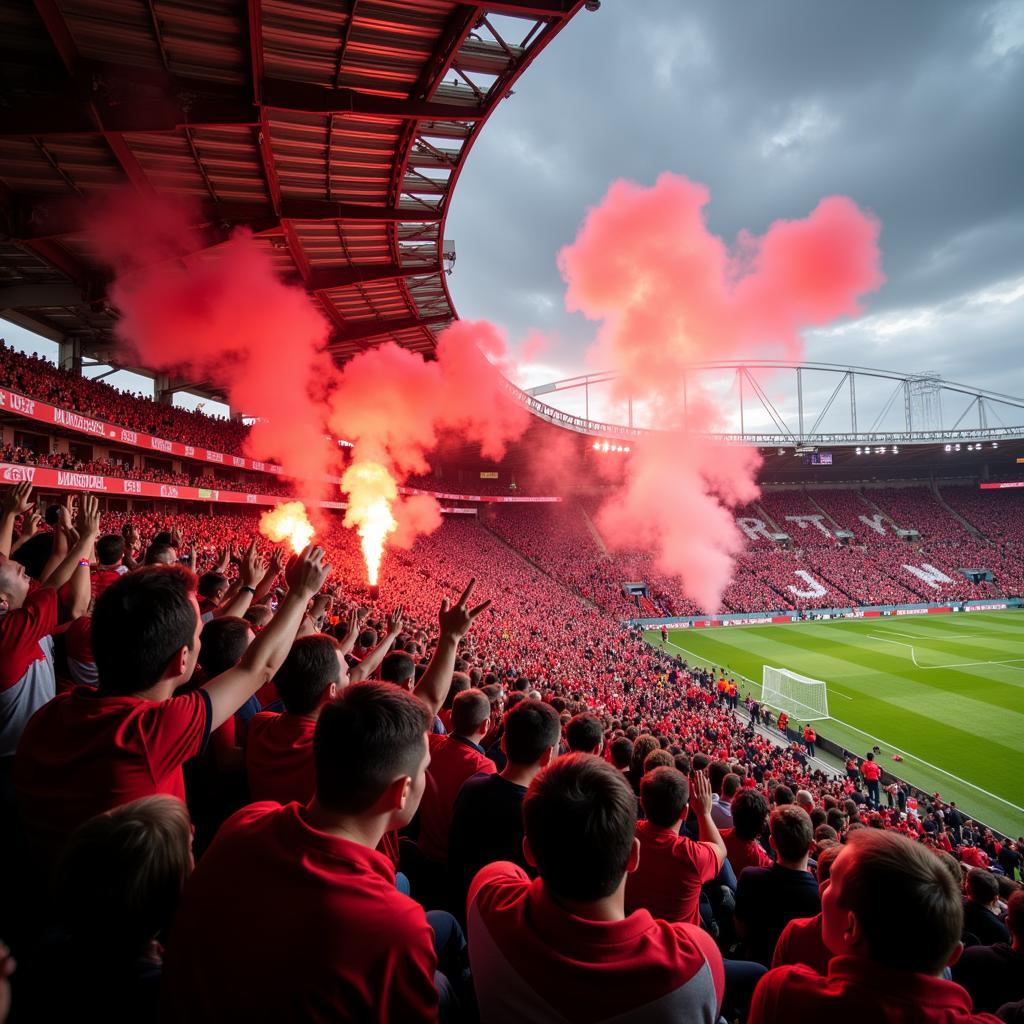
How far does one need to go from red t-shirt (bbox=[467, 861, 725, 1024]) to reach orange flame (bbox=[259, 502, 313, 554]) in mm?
24290

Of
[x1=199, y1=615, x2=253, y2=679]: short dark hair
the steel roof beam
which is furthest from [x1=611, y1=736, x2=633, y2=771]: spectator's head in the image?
the steel roof beam

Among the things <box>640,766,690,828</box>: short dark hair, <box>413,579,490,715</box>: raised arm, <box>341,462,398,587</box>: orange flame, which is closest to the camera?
<box>413,579,490,715</box>: raised arm

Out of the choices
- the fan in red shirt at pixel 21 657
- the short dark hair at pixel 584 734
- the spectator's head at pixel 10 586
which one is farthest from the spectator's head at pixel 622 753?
the spectator's head at pixel 10 586

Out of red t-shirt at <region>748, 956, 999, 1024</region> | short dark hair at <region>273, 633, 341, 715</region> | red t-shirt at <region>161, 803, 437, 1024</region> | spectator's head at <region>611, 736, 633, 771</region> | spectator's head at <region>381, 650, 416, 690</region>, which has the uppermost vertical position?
short dark hair at <region>273, 633, 341, 715</region>

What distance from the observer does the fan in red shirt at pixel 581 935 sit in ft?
4.62

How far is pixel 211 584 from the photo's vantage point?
5.63 meters

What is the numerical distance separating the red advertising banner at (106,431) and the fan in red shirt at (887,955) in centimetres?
1858

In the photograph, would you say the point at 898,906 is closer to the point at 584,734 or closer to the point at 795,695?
the point at 584,734

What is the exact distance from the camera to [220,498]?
24766 mm

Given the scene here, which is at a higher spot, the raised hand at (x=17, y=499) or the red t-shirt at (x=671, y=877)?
the raised hand at (x=17, y=499)

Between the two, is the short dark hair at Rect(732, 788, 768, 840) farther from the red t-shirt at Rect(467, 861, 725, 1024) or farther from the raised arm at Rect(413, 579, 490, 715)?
the red t-shirt at Rect(467, 861, 725, 1024)

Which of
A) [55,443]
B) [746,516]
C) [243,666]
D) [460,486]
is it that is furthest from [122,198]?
[746,516]

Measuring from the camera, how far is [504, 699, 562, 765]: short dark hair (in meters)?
2.70

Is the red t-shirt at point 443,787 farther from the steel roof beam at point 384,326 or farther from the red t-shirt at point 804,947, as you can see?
the steel roof beam at point 384,326
